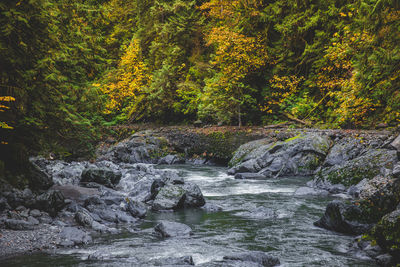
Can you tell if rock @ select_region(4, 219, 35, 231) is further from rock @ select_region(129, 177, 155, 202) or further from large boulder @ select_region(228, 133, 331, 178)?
large boulder @ select_region(228, 133, 331, 178)

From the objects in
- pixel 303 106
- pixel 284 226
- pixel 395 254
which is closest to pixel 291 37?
pixel 303 106

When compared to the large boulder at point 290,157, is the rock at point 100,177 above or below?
below

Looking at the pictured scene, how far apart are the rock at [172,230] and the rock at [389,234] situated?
3.44m

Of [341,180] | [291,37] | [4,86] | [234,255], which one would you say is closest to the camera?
[234,255]

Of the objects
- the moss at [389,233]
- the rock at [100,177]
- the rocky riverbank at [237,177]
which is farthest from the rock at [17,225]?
the moss at [389,233]

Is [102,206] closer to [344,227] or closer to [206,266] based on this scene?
[206,266]

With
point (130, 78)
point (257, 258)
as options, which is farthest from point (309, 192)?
point (130, 78)

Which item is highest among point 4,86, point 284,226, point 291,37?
point 291,37

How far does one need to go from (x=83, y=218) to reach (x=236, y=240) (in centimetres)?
332

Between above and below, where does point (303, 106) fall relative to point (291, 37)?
below

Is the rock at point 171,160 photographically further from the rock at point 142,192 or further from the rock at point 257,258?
the rock at point 257,258

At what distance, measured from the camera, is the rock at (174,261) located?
4879mm

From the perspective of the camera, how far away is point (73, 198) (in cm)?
845

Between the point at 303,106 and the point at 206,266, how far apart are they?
15331mm
